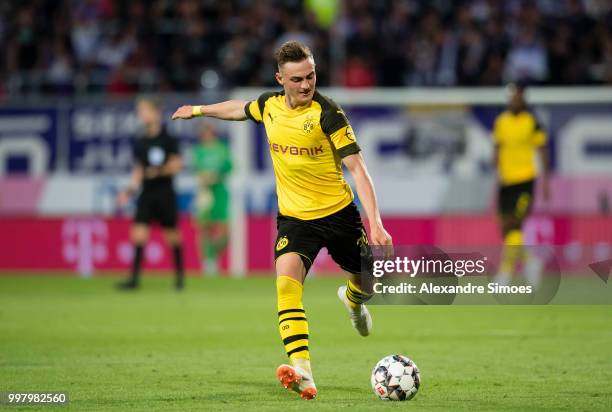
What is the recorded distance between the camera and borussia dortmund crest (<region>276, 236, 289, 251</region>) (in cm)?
808

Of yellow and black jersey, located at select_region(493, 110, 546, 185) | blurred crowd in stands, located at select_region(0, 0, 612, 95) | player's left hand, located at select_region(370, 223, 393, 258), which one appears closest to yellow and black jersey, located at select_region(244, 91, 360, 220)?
player's left hand, located at select_region(370, 223, 393, 258)

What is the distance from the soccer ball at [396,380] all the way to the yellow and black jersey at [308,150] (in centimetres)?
115

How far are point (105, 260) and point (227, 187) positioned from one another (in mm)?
2291

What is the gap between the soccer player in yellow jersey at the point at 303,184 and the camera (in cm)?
773

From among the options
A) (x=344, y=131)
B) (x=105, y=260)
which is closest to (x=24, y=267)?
(x=105, y=260)

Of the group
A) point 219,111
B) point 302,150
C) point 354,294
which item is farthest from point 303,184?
point 354,294

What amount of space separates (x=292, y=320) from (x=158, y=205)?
362 inches

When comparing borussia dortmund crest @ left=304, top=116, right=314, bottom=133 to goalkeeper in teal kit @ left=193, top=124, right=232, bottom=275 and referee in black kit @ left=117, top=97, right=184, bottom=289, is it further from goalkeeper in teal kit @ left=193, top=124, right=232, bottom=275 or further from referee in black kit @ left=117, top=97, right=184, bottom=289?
goalkeeper in teal kit @ left=193, top=124, right=232, bottom=275

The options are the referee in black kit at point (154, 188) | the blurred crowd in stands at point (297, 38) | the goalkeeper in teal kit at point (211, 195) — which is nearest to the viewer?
the referee in black kit at point (154, 188)

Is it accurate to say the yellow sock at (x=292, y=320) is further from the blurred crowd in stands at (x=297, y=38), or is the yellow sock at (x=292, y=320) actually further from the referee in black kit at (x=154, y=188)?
the blurred crowd in stands at (x=297, y=38)

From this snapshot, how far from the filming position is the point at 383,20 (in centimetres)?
2228

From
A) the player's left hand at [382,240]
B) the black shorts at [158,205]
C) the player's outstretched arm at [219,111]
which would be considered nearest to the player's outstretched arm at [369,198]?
the player's left hand at [382,240]

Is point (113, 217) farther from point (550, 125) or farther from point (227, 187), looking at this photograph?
point (550, 125)

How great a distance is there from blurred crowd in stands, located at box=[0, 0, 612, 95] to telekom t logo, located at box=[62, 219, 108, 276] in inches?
104
